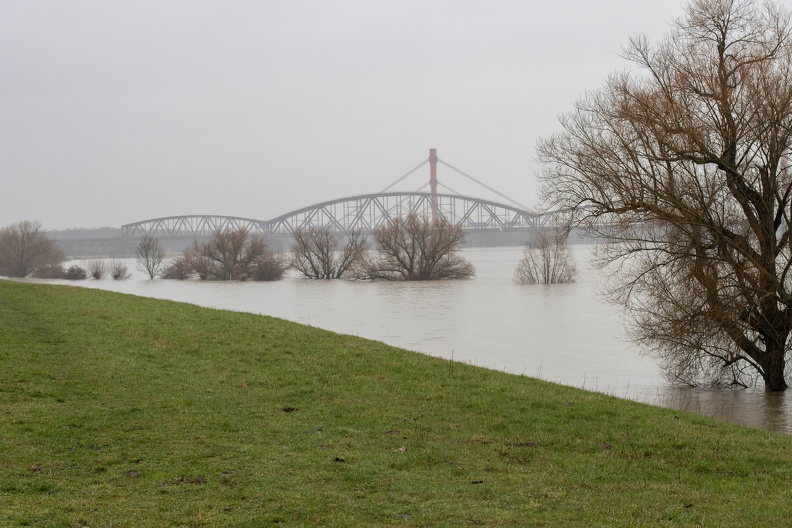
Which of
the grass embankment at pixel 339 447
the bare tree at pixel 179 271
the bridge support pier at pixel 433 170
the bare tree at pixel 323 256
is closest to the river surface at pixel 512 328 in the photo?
the grass embankment at pixel 339 447

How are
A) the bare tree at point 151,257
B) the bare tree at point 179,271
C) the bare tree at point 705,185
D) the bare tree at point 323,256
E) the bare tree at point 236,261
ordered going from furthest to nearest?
1. the bare tree at point 151,257
2. the bare tree at point 179,271
3. the bare tree at point 236,261
4. the bare tree at point 323,256
5. the bare tree at point 705,185

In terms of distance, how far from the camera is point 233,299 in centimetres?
4491

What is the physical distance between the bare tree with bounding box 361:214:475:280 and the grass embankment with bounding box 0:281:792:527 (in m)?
47.2

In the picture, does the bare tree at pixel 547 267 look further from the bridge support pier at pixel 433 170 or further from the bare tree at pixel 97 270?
the bridge support pier at pixel 433 170

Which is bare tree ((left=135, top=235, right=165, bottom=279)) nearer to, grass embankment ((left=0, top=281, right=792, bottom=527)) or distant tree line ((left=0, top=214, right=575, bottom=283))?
distant tree line ((left=0, top=214, right=575, bottom=283))

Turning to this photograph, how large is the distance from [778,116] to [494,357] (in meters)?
7.95

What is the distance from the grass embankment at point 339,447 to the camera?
5523 mm

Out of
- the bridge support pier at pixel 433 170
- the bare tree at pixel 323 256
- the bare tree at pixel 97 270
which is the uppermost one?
the bridge support pier at pixel 433 170

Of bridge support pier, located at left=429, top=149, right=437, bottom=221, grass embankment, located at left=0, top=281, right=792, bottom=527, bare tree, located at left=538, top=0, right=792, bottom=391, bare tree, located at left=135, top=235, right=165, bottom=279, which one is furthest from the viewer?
bridge support pier, located at left=429, top=149, right=437, bottom=221

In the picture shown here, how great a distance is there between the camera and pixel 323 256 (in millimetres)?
66750

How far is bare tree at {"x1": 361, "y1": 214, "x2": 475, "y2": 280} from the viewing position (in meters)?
60.2

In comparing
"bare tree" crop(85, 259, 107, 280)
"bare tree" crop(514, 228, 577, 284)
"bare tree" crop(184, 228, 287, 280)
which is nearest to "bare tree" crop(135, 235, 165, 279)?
"bare tree" crop(85, 259, 107, 280)

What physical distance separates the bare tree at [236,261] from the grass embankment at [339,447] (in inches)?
2174

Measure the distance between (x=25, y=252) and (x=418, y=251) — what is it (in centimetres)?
3479
